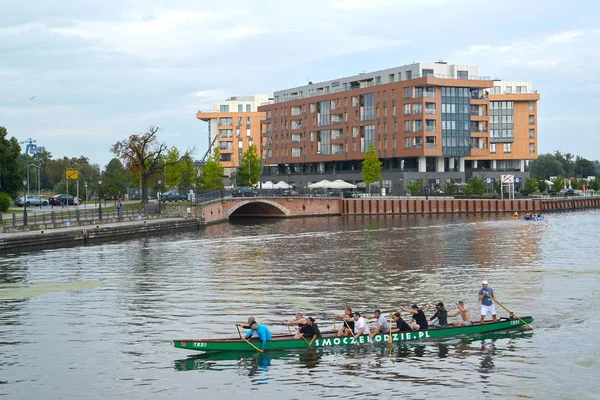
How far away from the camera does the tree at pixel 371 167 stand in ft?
530

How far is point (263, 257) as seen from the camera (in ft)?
237

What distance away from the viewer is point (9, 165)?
116812 mm

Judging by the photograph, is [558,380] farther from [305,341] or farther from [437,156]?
[437,156]

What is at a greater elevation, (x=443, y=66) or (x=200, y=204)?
(x=443, y=66)

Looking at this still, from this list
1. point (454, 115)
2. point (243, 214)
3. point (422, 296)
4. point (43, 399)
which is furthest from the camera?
point (454, 115)

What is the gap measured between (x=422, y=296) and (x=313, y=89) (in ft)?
509

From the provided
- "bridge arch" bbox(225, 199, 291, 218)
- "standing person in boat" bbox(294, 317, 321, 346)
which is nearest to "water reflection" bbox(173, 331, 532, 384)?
"standing person in boat" bbox(294, 317, 321, 346)

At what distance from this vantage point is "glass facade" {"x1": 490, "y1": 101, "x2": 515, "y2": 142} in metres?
194

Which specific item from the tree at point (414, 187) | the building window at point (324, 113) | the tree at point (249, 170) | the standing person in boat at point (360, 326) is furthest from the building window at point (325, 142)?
the standing person in boat at point (360, 326)

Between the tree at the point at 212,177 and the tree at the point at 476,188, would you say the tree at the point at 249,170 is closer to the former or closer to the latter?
the tree at the point at 212,177

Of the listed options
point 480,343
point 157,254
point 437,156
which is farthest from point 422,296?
point 437,156

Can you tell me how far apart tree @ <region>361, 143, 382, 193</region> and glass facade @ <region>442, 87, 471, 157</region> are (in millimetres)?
15822

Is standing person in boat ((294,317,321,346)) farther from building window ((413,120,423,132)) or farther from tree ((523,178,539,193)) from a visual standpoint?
tree ((523,178,539,193))

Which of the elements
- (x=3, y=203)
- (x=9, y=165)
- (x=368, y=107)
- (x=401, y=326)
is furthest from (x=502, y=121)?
(x=401, y=326)
